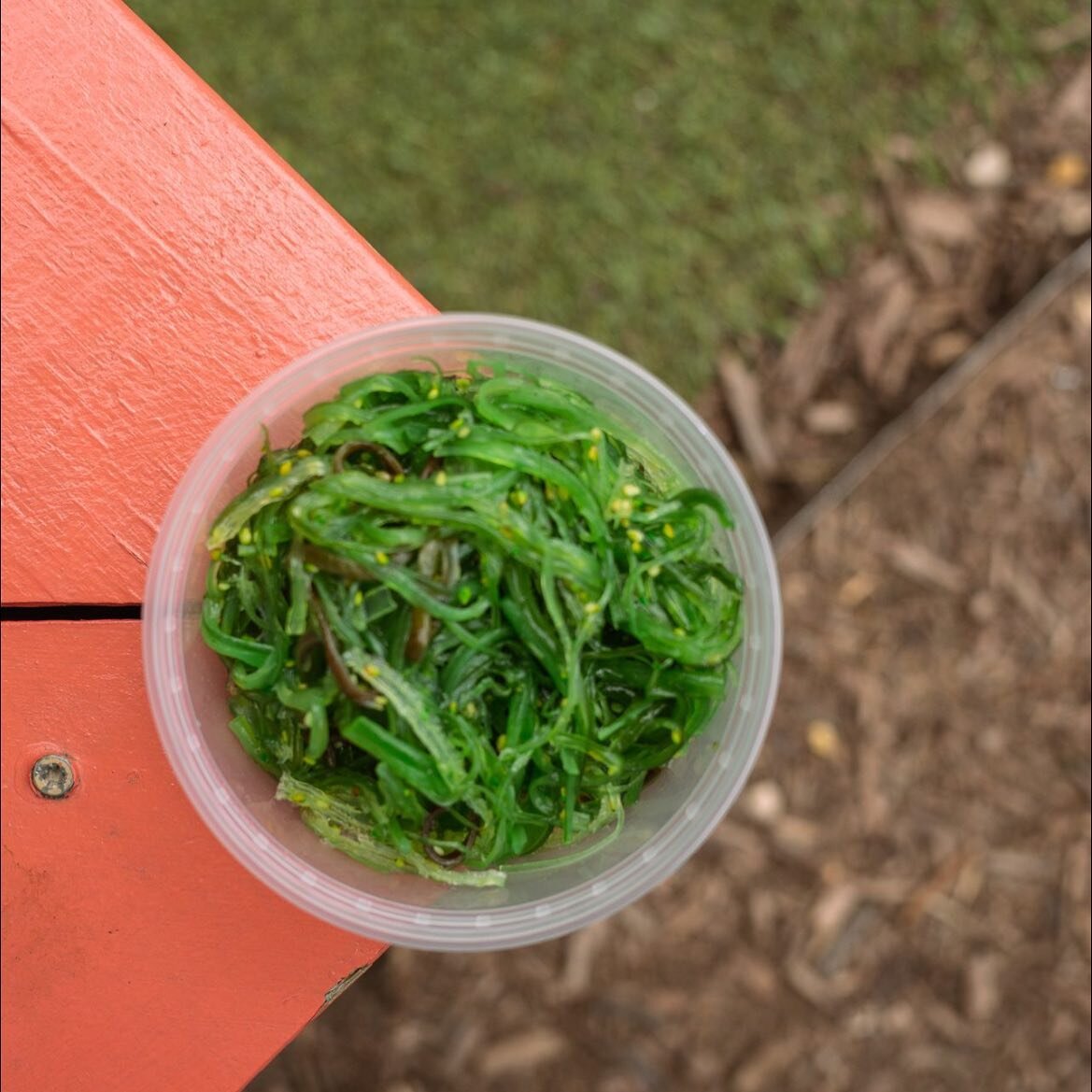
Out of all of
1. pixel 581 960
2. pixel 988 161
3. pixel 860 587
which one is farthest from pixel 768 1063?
pixel 988 161

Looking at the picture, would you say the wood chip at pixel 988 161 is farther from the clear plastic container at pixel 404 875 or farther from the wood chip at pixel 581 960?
the wood chip at pixel 581 960

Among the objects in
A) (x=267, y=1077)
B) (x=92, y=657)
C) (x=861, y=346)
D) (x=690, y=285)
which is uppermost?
(x=92, y=657)

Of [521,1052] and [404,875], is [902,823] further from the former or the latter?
[404,875]

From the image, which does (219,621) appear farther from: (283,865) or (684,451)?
(684,451)

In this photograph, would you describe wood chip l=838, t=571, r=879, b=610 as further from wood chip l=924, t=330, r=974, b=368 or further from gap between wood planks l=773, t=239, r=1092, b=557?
wood chip l=924, t=330, r=974, b=368

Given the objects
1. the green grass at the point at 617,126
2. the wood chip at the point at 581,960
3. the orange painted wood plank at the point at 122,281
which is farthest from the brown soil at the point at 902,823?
the orange painted wood plank at the point at 122,281

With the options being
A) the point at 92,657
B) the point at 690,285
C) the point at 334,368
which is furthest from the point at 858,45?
the point at 92,657

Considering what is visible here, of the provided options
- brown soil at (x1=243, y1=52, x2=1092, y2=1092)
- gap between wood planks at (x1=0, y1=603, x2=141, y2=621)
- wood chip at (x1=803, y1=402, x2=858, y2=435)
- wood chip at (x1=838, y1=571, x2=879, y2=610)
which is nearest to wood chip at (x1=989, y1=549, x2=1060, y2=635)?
brown soil at (x1=243, y1=52, x2=1092, y2=1092)
